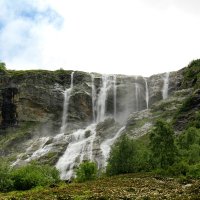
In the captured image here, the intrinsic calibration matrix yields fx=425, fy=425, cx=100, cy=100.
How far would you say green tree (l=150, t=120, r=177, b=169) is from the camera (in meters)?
55.5

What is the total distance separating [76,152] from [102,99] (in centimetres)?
4630

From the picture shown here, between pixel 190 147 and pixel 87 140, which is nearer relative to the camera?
pixel 190 147

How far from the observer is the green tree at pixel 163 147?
182ft

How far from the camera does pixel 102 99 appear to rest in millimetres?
138125

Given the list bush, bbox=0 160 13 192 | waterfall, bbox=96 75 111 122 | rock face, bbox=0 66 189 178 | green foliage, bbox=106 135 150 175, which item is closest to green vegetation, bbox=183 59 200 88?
rock face, bbox=0 66 189 178

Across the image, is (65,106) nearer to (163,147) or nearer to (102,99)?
(102,99)


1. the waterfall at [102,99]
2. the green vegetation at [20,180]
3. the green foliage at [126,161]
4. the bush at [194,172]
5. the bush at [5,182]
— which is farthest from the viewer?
the waterfall at [102,99]

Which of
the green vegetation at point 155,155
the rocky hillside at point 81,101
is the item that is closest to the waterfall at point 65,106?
the rocky hillside at point 81,101

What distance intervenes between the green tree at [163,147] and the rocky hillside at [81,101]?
50.9 m

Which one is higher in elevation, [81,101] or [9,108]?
[81,101]

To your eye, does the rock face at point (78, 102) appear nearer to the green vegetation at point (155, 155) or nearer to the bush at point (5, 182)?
the green vegetation at point (155, 155)

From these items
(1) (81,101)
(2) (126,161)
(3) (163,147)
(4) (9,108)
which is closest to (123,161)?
(2) (126,161)

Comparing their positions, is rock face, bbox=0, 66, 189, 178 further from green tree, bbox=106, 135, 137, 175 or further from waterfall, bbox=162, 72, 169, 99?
green tree, bbox=106, 135, 137, 175

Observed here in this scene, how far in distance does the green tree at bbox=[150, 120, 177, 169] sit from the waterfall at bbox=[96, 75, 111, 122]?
7492 cm
